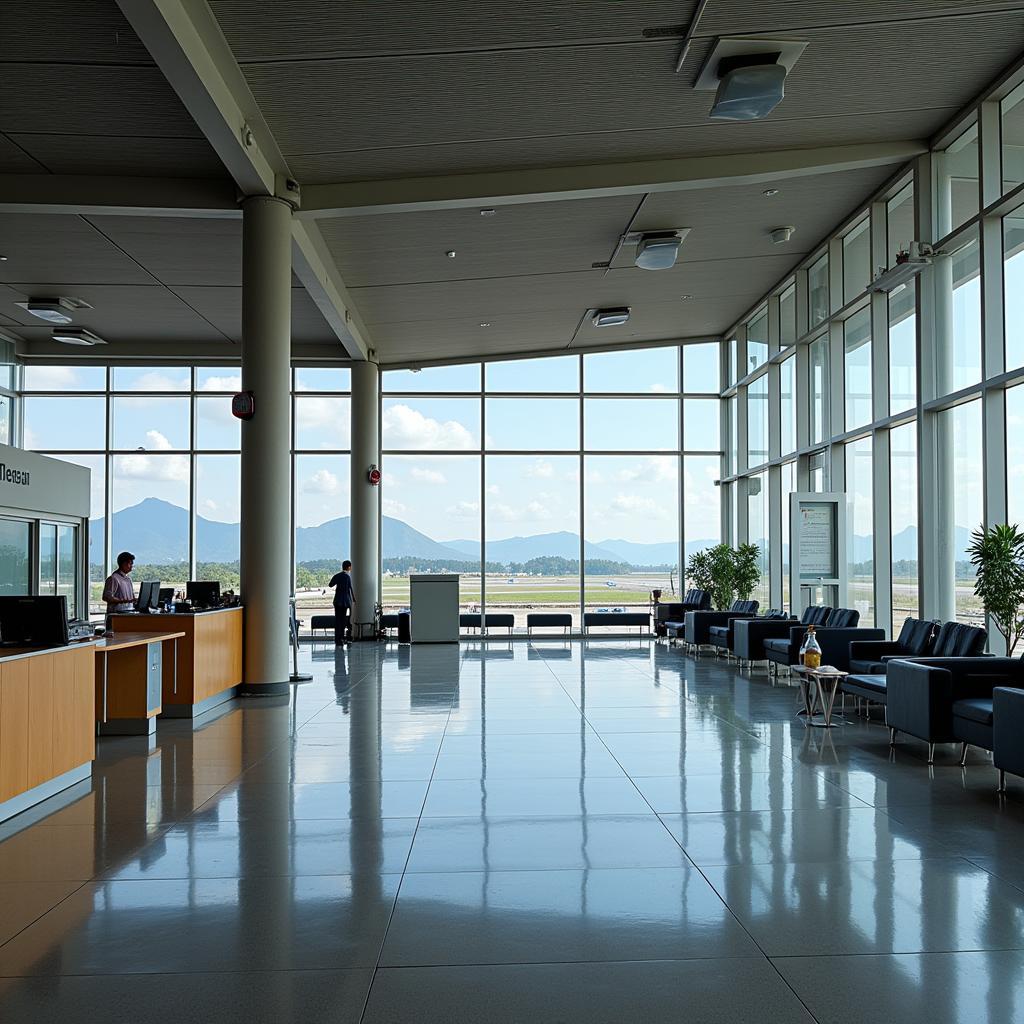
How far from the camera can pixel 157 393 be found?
18.6m

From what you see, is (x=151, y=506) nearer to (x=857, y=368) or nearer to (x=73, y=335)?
(x=73, y=335)

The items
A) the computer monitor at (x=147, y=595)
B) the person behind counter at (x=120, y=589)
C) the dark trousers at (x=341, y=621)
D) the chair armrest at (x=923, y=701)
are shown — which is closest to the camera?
the chair armrest at (x=923, y=701)

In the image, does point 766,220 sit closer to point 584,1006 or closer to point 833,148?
point 833,148

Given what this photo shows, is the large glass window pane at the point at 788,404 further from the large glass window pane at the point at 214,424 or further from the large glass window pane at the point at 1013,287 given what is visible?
the large glass window pane at the point at 214,424

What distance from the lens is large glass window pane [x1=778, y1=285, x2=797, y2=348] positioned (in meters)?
15.3

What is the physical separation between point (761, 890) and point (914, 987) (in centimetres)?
100

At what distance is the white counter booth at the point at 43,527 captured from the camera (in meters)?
13.1

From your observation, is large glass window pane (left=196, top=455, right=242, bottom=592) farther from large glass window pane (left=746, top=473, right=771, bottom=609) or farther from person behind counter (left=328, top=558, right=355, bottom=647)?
large glass window pane (left=746, top=473, right=771, bottom=609)

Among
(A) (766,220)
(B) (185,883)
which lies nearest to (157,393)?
(A) (766,220)

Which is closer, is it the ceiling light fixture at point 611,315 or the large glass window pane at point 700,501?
the ceiling light fixture at point 611,315

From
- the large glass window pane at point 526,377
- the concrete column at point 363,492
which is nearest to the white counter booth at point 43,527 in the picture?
the concrete column at point 363,492

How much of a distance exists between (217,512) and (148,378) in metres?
2.73

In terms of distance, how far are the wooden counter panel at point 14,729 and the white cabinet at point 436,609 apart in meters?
11.8

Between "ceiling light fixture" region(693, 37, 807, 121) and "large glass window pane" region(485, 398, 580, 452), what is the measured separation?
36.0 ft
